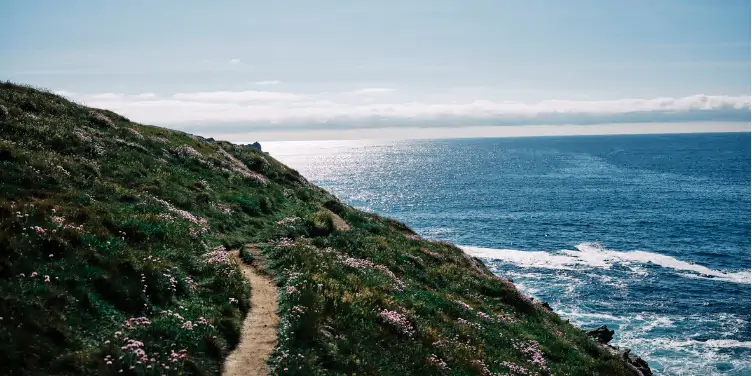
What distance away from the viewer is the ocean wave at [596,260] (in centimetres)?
6512

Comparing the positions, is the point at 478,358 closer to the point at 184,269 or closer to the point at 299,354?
the point at 299,354

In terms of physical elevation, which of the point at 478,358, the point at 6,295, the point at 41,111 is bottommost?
the point at 478,358

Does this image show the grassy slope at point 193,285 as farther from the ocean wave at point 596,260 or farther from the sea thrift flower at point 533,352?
the ocean wave at point 596,260

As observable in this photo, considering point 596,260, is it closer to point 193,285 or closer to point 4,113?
point 193,285

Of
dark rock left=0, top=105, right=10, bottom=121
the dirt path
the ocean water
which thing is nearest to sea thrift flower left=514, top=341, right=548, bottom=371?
the dirt path

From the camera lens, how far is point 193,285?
55.1ft

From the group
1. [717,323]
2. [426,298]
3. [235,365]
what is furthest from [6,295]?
[717,323]

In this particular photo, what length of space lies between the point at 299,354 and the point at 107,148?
27.8 meters

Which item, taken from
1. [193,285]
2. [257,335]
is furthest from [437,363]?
[193,285]

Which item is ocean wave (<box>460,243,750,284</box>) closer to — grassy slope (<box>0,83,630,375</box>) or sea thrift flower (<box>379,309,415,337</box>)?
grassy slope (<box>0,83,630,375</box>)

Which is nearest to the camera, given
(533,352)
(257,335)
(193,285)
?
(257,335)

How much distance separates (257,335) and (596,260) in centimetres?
6884

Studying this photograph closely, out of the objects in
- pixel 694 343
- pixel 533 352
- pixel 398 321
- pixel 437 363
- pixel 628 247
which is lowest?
pixel 694 343

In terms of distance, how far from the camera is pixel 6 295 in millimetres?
11797
